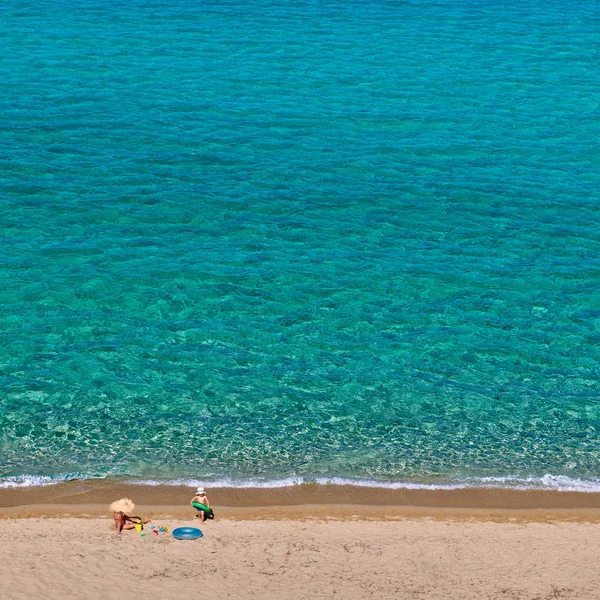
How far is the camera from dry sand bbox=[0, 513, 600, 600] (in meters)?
20.2

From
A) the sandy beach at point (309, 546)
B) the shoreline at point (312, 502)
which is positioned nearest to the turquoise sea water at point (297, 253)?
the shoreline at point (312, 502)

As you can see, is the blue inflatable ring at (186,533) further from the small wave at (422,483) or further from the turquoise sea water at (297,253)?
the turquoise sea water at (297,253)

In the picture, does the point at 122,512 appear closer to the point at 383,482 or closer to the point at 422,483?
the point at 383,482

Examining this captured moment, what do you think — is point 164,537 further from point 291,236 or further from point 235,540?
point 291,236

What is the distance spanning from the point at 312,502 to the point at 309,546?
7.69 feet

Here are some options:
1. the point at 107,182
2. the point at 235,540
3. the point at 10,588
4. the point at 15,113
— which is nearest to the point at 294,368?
the point at 235,540

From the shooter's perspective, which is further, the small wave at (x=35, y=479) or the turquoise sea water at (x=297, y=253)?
the turquoise sea water at (x=297, y=253)

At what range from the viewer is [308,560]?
21.4 meters

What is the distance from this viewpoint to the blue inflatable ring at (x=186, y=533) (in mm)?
21938

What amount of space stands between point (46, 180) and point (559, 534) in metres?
26.1

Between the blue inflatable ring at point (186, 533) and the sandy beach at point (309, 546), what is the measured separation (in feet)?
0.48

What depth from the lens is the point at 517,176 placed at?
1622 inches

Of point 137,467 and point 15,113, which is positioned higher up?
point 15,113

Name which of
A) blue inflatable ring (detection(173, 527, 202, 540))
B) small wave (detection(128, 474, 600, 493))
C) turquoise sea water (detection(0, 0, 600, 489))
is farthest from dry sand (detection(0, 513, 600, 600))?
turquoise sea water (detection(0, 0, 600, 489))
